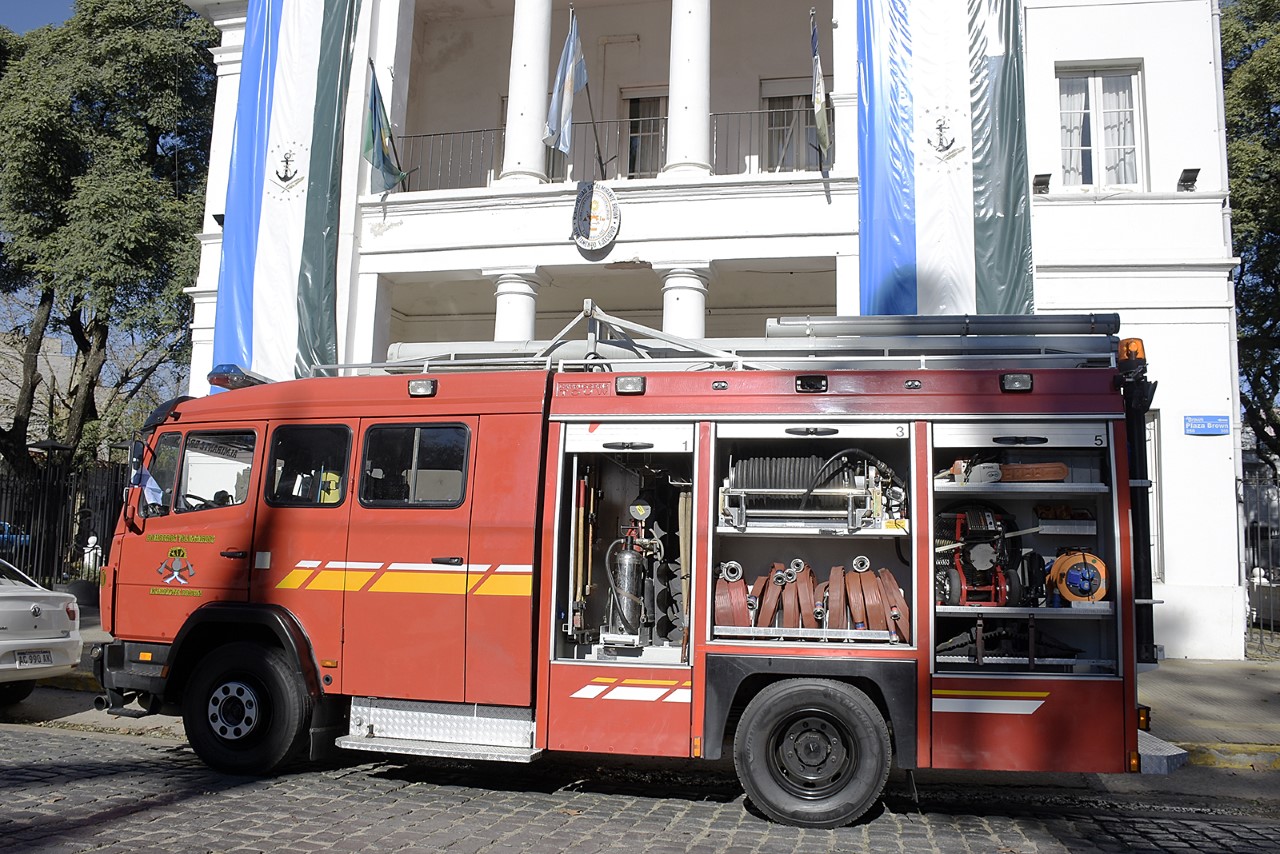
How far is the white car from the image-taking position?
9086 mm

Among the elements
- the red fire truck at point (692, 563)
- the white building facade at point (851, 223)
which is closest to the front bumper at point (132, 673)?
the red fire truck at point (692, 563)

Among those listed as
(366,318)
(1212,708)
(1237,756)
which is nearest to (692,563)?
(1237,756)

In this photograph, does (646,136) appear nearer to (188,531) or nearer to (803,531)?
(188,531)

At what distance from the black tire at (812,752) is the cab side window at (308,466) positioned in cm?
325

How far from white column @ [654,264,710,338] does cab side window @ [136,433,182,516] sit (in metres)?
7.62

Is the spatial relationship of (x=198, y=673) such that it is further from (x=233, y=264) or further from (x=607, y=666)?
(x=233, y=264)

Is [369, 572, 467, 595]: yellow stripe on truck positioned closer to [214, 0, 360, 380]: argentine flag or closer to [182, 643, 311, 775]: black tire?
[182, 643, 311, 775]: black tire

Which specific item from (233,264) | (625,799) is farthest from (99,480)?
(625,799)

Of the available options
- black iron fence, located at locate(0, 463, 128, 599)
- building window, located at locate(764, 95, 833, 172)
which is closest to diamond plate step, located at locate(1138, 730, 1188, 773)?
building window, located at locate(764, 95, 833, 172)

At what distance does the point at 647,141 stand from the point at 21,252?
579 inches

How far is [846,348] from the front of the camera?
22.7 ft

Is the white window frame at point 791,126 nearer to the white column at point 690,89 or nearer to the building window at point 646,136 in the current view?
the building window at point 646,136

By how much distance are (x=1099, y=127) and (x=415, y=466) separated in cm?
1162

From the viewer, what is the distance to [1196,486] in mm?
12766
